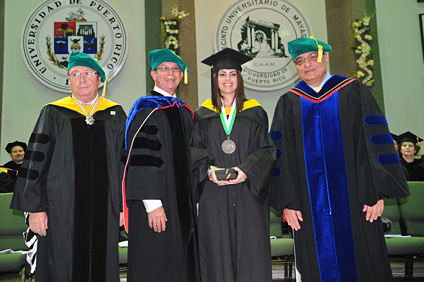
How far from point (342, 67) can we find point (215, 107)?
402 cm

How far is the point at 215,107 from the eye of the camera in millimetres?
3252

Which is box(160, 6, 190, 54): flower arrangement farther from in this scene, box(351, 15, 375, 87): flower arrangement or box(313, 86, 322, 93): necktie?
box(313, 86, 322, 93): necktie

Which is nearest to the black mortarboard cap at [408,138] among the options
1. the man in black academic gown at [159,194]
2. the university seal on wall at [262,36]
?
the university seal on wall at [262,36]

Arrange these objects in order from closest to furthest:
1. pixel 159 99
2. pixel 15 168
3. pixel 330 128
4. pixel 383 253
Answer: pixel 383 253
pixel 330 128
pixel 159 99
pixel 15 168

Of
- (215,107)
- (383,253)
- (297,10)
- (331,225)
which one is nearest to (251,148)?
(215,107)

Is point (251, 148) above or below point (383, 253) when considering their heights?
above

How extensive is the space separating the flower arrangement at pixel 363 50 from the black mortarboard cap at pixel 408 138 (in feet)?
3.01

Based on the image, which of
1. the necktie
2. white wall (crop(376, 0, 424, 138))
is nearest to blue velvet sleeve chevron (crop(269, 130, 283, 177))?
the necktie

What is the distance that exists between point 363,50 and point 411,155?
5.88ft

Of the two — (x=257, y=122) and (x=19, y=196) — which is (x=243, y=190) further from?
(x=19, y=196)

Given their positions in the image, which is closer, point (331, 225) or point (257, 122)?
point (331, 225)

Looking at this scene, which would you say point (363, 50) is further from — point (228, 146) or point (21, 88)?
point (21, 88)

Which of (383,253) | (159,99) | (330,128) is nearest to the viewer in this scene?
(383,253)

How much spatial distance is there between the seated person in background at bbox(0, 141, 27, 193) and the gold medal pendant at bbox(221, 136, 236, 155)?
381 cm
